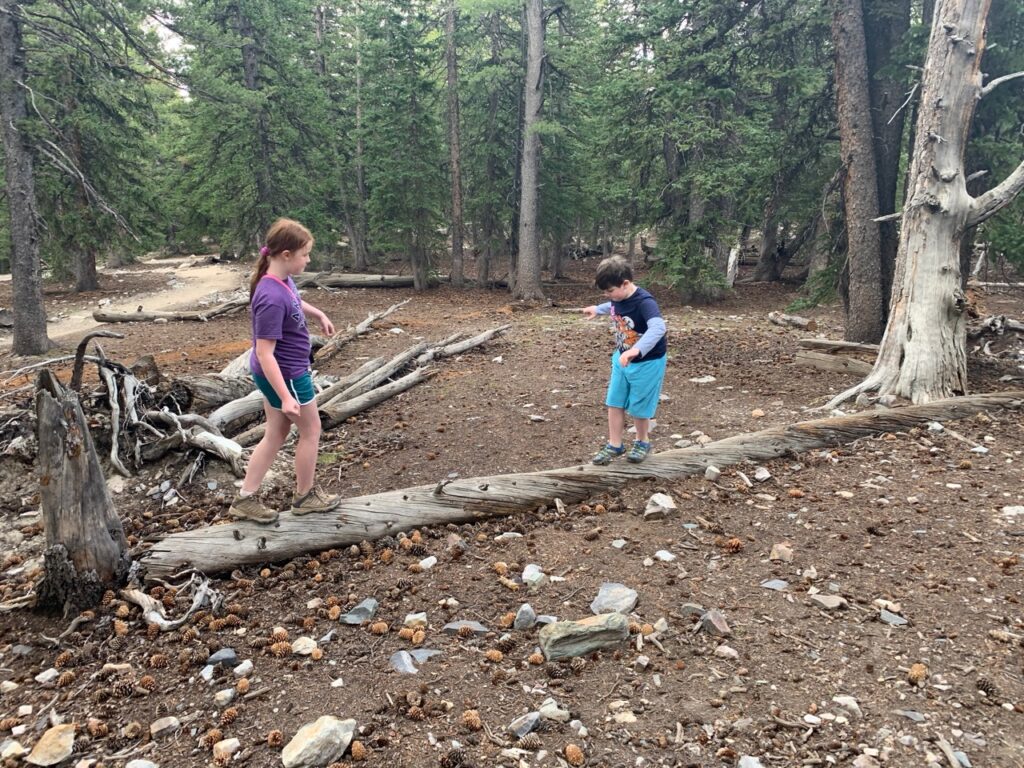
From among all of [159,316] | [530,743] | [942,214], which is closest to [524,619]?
[530,743]

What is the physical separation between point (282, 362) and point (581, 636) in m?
2.37

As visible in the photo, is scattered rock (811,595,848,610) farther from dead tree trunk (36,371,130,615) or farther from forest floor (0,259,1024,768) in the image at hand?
dead tree trunk (36,371,130,615)

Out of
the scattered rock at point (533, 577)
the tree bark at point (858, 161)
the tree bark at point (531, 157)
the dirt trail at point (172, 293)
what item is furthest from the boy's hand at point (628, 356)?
the tree bark at point (531, 157)

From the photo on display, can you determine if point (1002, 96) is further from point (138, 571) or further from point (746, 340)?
point (138, 571)

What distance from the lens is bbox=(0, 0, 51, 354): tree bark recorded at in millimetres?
11188

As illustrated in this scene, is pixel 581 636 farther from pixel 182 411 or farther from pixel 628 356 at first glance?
pixel 182 411

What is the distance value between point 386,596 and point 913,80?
1056 centimetres

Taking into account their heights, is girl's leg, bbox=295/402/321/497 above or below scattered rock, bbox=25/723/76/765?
above

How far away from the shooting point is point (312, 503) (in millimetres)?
4426

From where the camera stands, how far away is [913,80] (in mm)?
9531

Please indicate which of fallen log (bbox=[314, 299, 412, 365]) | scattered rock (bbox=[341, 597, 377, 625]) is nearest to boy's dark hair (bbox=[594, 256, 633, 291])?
scattered rock (bbox=[341, 597, 377, 625])

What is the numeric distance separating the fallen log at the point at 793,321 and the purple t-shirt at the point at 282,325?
1272cm

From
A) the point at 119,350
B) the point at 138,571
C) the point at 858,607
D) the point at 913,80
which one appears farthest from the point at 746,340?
the point at 119,350

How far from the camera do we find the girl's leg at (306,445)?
13.5ft
